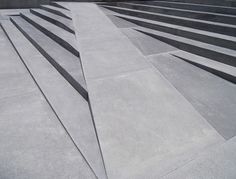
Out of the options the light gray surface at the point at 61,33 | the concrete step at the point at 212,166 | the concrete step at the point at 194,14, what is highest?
the concrete step at the point at 194,14

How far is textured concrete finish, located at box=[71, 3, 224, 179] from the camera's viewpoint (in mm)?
2033

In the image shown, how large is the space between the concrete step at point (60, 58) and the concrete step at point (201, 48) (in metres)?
2.30

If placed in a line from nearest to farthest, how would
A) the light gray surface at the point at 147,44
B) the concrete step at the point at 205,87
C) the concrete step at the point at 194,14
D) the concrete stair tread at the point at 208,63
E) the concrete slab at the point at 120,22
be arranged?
the concrete step at the point at 205,87, the concrete stair tread at the point at 208,63, the light gray surface at the point at 147,44, the concrete step at the point at 194,14, the concrete slab at the point at 120,22

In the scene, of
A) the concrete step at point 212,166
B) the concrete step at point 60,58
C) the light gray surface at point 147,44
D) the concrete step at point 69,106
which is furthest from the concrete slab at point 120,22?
the concrete step at point 212,166

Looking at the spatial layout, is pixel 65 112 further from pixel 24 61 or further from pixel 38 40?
pixel 38 40

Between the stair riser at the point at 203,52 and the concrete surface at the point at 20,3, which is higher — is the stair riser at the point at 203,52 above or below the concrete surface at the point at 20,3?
Answer: below

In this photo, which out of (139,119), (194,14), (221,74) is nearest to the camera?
(139,119)

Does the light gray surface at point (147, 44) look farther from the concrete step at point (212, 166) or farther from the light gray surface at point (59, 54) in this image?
the concrete step at point (212, 166)

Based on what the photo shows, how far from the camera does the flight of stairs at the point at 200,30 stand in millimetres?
4031

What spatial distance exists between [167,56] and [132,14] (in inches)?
143

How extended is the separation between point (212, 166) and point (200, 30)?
427 cm

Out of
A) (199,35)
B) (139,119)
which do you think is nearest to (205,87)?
(139,119)

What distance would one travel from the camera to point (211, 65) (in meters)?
3.89

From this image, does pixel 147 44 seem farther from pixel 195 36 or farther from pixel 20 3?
pixel 20 3
